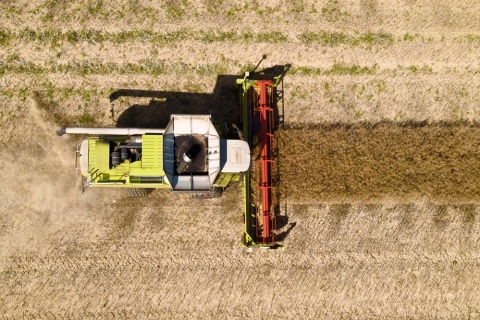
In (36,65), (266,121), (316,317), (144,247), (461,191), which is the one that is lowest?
(316,317)

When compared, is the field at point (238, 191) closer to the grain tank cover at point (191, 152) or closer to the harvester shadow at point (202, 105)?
the harvester shadow at point (202, 105)

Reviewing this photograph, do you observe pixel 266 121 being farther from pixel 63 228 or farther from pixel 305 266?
pixel 63 228

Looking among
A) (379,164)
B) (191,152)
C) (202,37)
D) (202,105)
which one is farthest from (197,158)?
(379,164)

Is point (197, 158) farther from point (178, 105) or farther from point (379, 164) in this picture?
point (379, 164)

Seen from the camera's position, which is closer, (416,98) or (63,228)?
(63,228)

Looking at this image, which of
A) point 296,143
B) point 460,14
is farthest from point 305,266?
point 460,14

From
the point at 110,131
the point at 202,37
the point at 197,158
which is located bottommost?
the point at 197,158

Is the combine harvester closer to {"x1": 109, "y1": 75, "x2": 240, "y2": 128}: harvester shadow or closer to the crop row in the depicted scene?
{"x1": 109, "y1": 75, "x2": 240, "y2": 128}: harvester shadow

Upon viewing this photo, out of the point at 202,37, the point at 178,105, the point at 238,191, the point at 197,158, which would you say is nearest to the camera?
the point at 197,158
